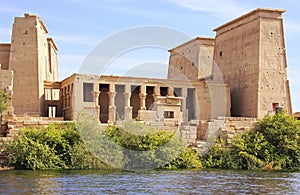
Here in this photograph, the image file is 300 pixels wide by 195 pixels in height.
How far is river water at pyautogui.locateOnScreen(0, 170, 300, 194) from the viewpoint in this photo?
16.2 metres

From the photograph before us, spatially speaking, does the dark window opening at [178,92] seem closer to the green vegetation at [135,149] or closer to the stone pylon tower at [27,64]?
the stone pylon tower at [27,64]

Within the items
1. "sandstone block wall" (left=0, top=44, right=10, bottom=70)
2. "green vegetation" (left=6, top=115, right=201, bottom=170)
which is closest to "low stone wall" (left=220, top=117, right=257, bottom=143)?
"green vegetation" (left=6, top=115, right=201, bottom=170)

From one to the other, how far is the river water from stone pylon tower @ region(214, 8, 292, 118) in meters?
13.2

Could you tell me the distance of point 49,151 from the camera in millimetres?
23766

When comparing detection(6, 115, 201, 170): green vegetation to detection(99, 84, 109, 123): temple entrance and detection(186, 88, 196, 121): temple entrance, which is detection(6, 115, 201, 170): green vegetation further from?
detection(99, 84, 109, 123): temple entrance

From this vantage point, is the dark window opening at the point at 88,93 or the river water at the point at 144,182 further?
the dark window opening at the point at 88,93

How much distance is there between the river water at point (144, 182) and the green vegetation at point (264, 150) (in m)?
3.57

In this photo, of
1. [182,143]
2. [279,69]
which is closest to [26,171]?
[182,143]

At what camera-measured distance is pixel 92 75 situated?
3547 centimetres

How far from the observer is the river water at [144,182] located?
16203 millimetres

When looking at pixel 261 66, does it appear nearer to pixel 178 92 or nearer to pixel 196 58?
pixel 178 92

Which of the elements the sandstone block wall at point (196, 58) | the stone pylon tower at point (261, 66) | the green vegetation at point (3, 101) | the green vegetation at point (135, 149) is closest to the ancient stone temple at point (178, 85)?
the stone pylon tower at point (261, 66)

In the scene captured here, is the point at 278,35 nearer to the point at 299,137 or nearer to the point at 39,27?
the point at 299,137

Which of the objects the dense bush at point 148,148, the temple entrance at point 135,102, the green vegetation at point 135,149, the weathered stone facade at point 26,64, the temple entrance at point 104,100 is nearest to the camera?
the green vegetation at point 135,149
